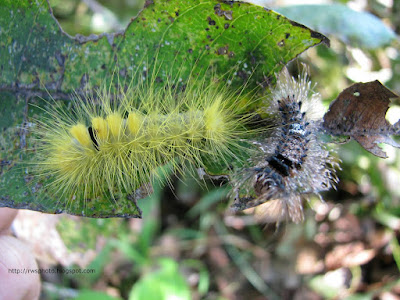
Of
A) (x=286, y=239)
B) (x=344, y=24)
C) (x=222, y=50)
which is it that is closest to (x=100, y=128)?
(x=222, y=50)

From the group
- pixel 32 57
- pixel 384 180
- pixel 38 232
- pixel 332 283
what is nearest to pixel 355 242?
pixel 332 283

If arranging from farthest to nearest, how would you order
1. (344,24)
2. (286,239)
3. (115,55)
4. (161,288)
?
1. (286,239)
2. (344,24)
3. (161,288)
4. (115,55)

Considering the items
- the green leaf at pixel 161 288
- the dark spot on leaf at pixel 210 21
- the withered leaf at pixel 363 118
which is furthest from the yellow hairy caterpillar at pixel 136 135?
the green leaf at pixel 161 288

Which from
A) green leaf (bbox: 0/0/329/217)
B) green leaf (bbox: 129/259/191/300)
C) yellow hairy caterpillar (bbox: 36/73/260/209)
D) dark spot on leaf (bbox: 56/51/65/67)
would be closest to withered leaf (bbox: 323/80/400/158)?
green leaf (bbox: 0/0/329/217)

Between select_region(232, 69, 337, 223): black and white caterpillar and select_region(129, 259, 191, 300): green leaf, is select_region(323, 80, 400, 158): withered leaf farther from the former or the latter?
Result: select_region(129, 259, 191, 300): green leaf

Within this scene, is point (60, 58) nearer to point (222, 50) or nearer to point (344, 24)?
point (222, 50)

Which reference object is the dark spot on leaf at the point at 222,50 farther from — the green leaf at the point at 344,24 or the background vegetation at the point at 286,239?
the background vegetation at the point at 286,239
